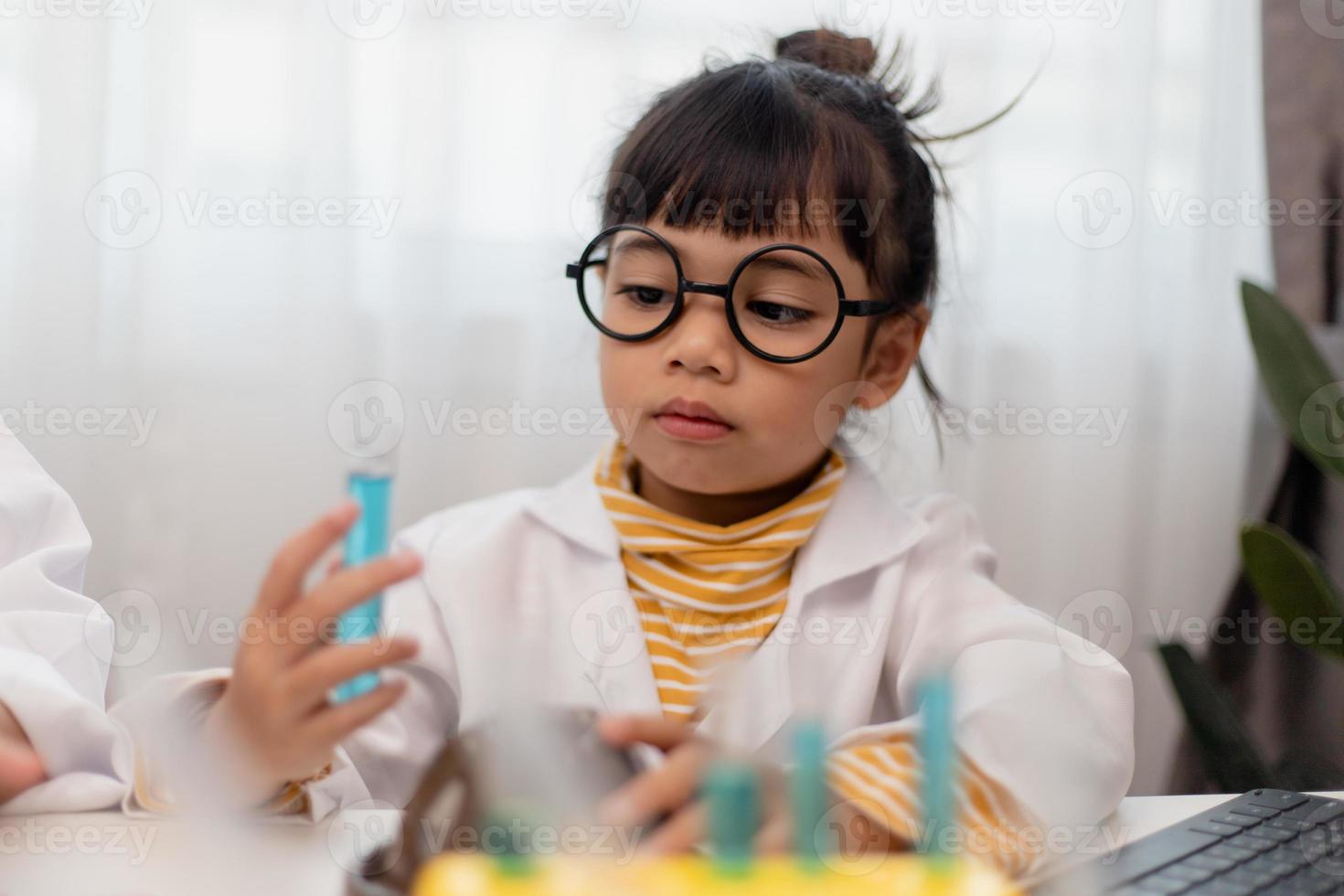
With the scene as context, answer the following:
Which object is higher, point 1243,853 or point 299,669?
point 299,669

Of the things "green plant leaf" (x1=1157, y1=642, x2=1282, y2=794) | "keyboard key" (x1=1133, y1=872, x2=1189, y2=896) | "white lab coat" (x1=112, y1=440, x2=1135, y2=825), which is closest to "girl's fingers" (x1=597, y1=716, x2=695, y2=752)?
"white lab coat" (x1=112, y1=440, x2=1135, y2=825)

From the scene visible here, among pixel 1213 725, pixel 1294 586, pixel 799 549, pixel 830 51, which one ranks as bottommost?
pixel 1213 725

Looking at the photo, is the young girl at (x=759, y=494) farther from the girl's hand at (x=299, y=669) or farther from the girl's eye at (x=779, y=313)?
the girl's hand at (x=299, y=669)

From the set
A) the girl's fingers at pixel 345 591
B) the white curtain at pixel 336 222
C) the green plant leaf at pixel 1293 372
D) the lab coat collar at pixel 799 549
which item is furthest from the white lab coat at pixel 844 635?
the green plant leaf at pixel 1293 372

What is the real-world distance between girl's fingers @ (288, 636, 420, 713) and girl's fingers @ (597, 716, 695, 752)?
8cm

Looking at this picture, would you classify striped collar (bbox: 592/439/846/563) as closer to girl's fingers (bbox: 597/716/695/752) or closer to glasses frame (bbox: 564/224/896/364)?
glasses frame (bbox: 564/224/896/364)

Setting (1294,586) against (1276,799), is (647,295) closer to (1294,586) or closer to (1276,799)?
(1276,799)

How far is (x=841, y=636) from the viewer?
2.93 feet

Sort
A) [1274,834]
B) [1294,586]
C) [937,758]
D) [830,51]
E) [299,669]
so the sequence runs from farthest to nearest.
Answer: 1. [1294,586]
2. [830,51]
3. [1274,834]
4. [299,669]
5. [937,758]

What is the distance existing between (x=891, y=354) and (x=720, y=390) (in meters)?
0.22

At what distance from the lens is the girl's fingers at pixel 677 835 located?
40 cm

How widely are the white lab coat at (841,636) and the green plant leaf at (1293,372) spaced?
435mm

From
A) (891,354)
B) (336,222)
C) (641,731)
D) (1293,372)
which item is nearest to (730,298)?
(891,354)

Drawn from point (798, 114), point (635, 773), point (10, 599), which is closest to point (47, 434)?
point (10, 599)
